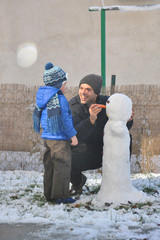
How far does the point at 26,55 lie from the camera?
36.8 ft

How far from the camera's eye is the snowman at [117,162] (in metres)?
4.05

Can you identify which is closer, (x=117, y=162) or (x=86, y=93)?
(x=117, y=162)

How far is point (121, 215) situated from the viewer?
11.7 ft

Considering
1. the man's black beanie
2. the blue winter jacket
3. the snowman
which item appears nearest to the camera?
the blue winter jacket

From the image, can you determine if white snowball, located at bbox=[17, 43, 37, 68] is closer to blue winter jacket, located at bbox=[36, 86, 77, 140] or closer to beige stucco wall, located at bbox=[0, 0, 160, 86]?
beige stucco wall, located at bbox=[0, 0, 160, 86]

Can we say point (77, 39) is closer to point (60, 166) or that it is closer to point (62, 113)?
point (62, 113)

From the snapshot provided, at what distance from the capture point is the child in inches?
156

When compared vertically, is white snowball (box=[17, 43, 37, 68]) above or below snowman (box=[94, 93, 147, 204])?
above

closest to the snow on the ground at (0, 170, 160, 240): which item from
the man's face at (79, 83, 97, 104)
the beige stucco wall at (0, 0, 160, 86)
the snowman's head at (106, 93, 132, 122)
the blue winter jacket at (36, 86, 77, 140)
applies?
the blue winter jacket at (36, 86, 77, 140)

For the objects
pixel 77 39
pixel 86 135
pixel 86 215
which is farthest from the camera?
pixel 77 39

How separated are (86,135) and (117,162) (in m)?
0.57

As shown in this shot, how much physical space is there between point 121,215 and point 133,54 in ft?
24.7

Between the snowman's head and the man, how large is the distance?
1.33ft

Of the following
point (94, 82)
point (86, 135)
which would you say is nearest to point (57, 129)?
point (86, 135)
